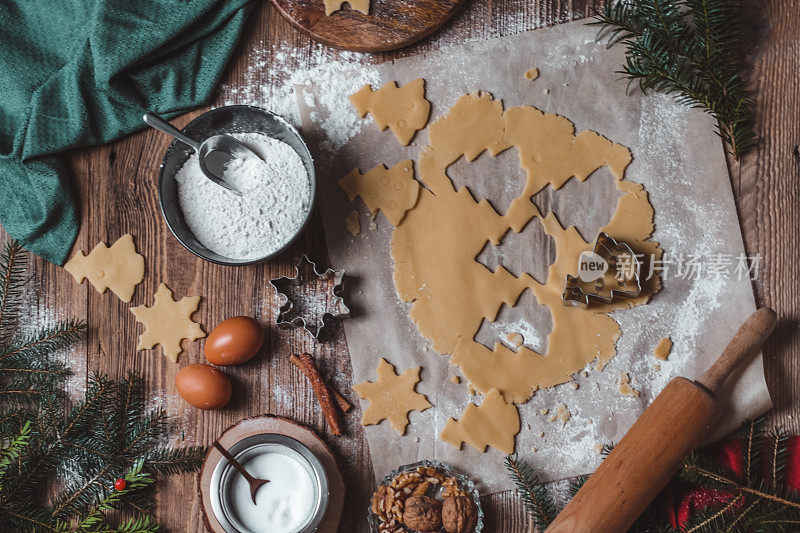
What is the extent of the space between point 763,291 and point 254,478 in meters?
1.09

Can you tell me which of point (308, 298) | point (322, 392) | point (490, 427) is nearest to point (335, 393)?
point (322, 392)

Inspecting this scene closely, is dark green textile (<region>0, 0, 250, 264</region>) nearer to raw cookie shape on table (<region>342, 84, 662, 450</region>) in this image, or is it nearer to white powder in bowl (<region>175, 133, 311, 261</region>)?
white powder in bowl (<region>175, 133, 311, 261</region>)

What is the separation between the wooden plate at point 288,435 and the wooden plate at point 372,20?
79 cm

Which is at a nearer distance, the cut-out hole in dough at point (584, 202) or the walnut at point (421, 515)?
the walnut at point (421, 515)

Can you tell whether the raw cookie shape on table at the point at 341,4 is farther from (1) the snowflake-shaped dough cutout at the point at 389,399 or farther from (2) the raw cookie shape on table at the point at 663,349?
(2) the raw cookie shape on table at the point at 663,349

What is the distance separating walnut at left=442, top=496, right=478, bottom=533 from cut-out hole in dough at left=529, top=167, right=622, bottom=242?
59cm

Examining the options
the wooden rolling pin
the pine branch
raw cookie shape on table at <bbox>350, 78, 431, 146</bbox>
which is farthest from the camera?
raw cookie shape on table at <bbox>350, 78, 431, 146</bbox>

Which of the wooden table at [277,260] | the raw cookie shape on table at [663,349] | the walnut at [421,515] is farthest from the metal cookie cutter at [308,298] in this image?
the raw cookie shape on table at [663,349]

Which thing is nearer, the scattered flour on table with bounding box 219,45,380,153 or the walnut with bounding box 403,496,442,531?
the walnut with bounding box 403,496,442,531

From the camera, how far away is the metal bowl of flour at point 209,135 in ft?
3.69

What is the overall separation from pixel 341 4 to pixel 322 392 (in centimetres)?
79

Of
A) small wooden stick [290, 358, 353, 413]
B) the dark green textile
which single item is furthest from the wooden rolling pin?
the dark green textile

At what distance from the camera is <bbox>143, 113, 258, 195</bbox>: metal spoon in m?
1.11

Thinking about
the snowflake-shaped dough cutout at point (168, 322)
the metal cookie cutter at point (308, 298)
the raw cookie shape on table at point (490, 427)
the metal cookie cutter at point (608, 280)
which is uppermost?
the metal cookie cutter at point (608, 280)
